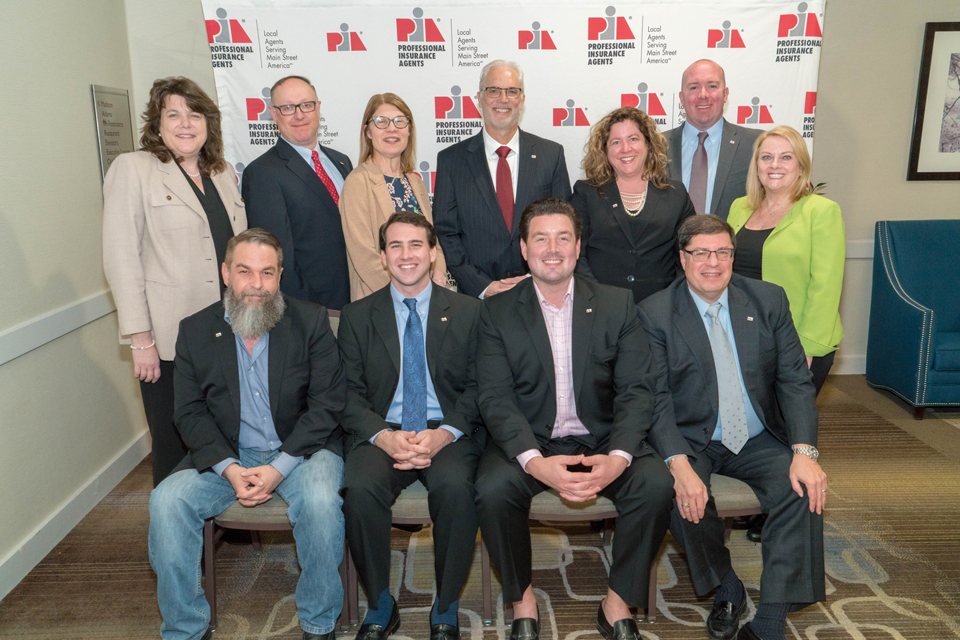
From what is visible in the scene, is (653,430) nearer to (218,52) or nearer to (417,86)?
(417,86)

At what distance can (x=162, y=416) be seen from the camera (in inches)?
120

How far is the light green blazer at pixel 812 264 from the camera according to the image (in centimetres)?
296

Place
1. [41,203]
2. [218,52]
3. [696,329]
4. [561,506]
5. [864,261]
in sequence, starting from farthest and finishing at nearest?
[864,261] < [218,52] < [41,203] < [696,329] < [561,506]

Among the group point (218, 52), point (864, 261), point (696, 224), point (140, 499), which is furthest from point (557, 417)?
point (864, 261)

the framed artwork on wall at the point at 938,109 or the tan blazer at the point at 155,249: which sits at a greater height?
the framed artwork on wall at the point at 938,109

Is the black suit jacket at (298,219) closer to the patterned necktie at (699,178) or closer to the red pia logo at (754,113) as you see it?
the patterned necktie at (699,178)

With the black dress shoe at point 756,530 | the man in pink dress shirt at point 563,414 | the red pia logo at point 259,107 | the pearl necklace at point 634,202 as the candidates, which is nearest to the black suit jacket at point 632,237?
the pearl necklace at point 634,202

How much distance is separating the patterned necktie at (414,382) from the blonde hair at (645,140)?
1.24 meters

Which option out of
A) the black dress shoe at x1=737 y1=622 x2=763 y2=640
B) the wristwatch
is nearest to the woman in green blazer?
the wristwatch

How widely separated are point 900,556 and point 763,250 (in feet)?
4.91

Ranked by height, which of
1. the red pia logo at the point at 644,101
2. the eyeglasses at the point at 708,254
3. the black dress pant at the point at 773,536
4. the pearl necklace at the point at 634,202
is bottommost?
the black dress pant at the point at 773,536

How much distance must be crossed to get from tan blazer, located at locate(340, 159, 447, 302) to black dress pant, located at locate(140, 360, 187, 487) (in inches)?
38.2

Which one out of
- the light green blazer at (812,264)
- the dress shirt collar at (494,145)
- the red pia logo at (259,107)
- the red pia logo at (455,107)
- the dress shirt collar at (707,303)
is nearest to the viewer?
the dress shirt collar at (707,303)

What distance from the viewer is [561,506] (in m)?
2.47
